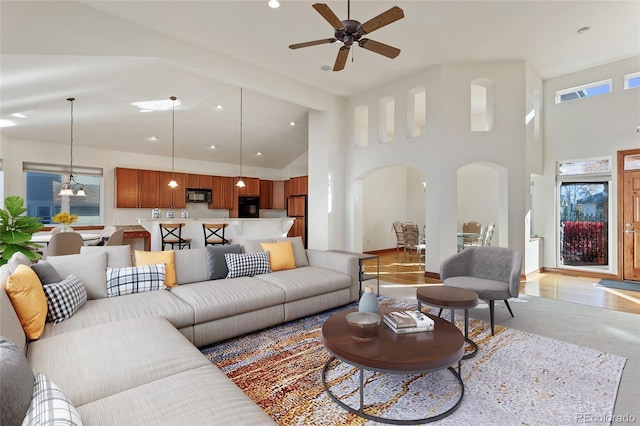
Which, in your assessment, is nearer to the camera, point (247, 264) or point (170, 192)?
point (247, 264)

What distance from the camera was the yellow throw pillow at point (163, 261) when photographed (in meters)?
3.11

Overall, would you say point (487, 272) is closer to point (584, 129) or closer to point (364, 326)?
point (364, 326)

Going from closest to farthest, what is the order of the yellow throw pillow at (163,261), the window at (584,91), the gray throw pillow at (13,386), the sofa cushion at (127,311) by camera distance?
the gray throw pillow at (13,386) < the sofa cushion at (127,311) < the yellow throw pillow at (163,261) < the window at (584,91)

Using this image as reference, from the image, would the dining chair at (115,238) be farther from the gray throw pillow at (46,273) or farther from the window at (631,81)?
the window at (631,81)

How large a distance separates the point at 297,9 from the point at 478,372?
172 inches

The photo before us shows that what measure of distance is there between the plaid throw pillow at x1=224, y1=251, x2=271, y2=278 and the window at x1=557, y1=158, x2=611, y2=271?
617 centimetres

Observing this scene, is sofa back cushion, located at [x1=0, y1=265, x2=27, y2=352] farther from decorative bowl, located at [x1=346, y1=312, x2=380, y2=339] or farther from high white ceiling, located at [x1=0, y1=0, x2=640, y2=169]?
high white ceiling, located at [x1=0, y1=0, x2=640, y2=169]

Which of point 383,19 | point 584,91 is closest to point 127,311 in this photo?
point 383,19

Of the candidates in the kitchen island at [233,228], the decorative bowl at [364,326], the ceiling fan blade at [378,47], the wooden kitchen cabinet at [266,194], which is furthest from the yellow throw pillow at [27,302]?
the wooden kitchen cabinet at [266,194]

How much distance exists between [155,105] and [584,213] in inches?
349


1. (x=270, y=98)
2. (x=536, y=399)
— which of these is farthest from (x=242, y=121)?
(x=536, y=399)

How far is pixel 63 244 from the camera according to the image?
4.23 m

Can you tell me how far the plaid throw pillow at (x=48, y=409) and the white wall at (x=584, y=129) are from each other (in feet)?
25.3

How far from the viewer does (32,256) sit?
236 cm
